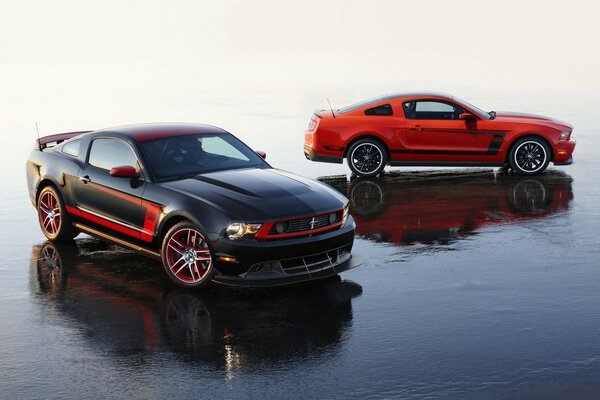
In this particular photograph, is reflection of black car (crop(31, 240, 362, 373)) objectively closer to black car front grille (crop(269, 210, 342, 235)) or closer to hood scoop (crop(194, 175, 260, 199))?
black car front grille (crop(269, 210, 342, 235))

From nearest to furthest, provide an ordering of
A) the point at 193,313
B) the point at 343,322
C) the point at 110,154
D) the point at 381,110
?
1. the point at 343,322
2. the point at 193,313
3. the point at 110,154
4. the point at 381,110

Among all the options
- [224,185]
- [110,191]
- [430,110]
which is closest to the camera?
[224,185]

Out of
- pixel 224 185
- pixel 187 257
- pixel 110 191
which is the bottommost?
pixel 187 257

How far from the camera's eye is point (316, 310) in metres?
8.90

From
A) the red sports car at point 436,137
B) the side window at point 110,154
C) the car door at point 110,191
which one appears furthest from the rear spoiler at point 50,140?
the red sports car at point 436,137

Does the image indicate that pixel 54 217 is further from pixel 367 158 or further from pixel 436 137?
pixel 436 137

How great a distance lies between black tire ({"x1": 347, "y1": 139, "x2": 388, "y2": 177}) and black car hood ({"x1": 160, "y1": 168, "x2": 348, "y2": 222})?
669cm

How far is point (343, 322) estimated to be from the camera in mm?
8492

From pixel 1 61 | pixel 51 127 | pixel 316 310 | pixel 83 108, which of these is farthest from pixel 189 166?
pixel 1 61

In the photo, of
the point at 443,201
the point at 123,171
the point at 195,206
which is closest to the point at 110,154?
the point at 123,171

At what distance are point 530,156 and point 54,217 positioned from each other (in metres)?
8.79

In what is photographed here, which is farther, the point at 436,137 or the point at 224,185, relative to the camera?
the point at 436,137

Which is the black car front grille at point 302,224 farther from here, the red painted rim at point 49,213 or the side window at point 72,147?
the red painted rim at point 49,213

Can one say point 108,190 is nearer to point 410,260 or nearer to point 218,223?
point 218,223
